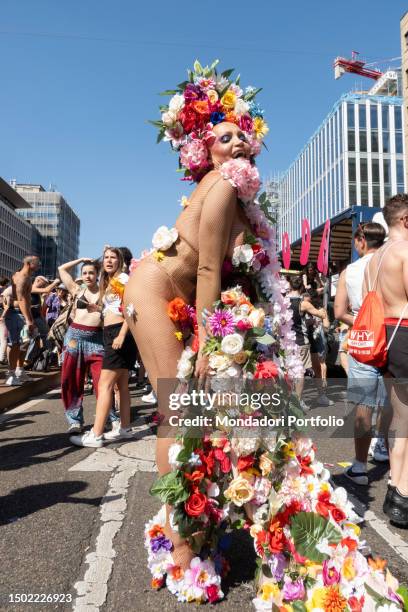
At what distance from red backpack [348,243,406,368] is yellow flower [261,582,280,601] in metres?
1.58

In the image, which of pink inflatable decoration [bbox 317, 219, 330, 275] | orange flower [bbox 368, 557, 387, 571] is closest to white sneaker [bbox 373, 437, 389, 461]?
orange flower [bbox 368, 557, 387, 571]

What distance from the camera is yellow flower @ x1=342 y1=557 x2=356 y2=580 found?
1.81 m

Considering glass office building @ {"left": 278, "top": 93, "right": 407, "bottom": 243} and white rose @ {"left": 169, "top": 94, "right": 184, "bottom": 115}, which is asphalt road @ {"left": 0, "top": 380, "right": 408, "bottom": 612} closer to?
white rose @ {"left": 169, "top": 94, "right": 184, "bottom": 115}

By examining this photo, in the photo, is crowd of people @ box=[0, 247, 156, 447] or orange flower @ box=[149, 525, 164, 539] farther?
crowd of people @ box=[0, 247, 156, 447]

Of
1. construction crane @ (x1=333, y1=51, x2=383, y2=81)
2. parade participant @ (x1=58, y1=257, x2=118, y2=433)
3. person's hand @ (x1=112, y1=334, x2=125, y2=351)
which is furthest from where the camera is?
construction crane @ (x1=333, y1=51, x2=383, y2=81)

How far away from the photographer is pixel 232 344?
197 cm

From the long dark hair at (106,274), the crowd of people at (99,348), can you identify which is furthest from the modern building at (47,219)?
the long dark hair at (106,274)

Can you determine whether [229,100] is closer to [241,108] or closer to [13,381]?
[241,108]

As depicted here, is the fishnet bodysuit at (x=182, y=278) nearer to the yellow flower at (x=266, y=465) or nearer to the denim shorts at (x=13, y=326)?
the yellow flower at (x=266, y=465)

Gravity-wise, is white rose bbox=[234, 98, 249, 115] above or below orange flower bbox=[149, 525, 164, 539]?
above

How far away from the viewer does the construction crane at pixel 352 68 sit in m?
97.7

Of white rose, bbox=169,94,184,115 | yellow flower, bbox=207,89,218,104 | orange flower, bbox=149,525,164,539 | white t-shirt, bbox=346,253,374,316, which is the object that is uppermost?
yellow flower, bbox=207,89,218,104

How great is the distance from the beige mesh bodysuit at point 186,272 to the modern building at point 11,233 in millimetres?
98517

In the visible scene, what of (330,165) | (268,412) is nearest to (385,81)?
(330,165)
